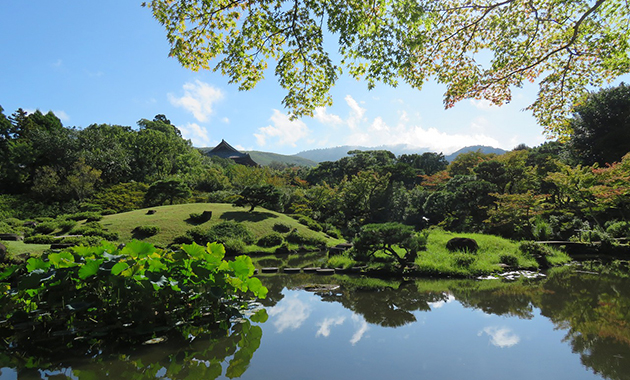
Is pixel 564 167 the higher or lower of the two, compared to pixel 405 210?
higher

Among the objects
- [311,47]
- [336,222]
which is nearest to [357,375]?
[311,47]

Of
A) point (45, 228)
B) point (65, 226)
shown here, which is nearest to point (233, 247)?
point (65, 226)

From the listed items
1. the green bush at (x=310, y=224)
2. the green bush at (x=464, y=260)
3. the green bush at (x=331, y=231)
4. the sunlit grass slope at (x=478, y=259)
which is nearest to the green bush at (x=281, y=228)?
the green bush at (x=310, y=224)

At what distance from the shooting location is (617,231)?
12.0m

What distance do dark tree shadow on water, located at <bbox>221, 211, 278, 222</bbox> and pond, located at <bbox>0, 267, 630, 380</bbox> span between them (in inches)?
434

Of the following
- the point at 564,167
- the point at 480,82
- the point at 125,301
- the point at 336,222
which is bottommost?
the point at 336,222

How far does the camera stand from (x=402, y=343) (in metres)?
3.63

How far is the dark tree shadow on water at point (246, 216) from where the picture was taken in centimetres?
1647

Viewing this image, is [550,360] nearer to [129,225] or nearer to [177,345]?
[177,345]

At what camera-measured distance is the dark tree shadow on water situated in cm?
1647

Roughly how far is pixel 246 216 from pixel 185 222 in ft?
10.3

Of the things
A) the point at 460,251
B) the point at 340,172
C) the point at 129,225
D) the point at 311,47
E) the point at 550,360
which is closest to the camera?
the point at 550,360

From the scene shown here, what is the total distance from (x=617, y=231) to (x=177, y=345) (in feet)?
51.2

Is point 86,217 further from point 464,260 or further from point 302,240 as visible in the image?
point 464,260
